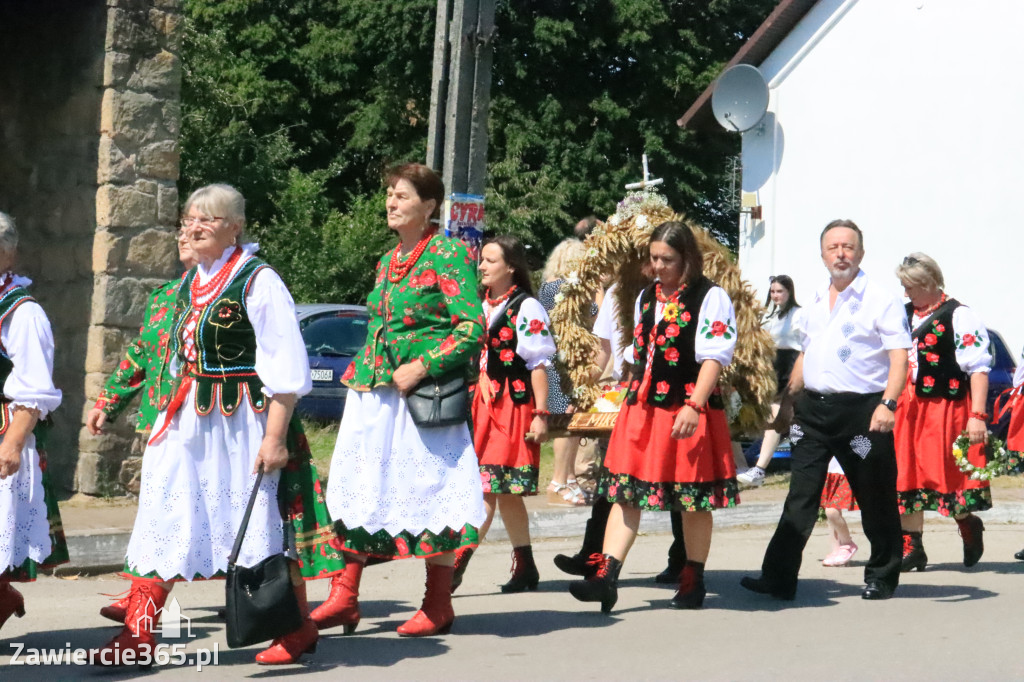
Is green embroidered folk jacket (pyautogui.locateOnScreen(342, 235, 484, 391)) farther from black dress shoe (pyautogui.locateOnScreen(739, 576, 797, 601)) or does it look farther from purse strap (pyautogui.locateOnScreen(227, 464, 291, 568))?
black dress shoe (pyautogui.locateOnScreen(739, 576, 797, 601))

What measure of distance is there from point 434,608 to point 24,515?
1719 mm

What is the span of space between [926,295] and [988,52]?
14.9 meters

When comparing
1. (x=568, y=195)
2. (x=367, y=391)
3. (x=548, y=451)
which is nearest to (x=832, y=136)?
(x=568, y=195)

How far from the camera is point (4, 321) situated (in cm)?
564

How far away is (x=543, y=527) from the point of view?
1011cm

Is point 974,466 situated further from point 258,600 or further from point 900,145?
point 900,145

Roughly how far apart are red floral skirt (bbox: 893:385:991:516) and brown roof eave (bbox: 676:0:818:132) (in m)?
15.7

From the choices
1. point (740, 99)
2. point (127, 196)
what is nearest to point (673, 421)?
point (127, 196)

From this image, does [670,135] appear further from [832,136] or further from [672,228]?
[672,228]

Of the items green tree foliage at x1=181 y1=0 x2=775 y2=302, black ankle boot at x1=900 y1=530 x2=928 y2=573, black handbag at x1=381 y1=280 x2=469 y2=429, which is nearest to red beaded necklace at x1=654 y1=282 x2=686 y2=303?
black handbag at x1=381 y1=280 x2=469 y2=429

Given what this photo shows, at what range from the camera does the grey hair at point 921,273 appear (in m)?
8.82

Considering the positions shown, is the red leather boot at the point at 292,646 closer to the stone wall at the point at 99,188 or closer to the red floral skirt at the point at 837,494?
the red floral skirt at the point at 837,494

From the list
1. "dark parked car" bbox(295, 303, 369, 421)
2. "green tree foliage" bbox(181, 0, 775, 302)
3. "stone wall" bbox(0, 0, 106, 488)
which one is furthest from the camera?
"green tree foliage" bbox(181, 0, 775, 302)

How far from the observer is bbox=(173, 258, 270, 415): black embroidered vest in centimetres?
543
